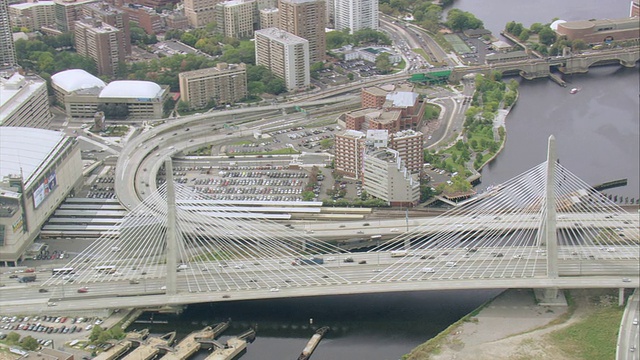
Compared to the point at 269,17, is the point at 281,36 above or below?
above

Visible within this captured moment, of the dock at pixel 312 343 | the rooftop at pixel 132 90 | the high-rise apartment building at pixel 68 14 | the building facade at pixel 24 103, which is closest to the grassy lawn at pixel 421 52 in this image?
the rooftop at pixel 132 90

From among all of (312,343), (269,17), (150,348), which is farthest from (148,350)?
(269,17)

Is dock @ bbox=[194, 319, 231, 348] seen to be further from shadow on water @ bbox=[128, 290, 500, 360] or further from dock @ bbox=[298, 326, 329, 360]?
dock @ bbox=[298, 326, 329, 360]

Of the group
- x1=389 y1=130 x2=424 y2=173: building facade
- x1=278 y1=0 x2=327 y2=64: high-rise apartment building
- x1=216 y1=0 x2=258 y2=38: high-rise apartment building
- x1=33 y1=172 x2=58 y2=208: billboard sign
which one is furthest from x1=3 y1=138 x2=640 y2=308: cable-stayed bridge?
x1=216 y1=0 x2=258 y2=38: high-rise apartment building

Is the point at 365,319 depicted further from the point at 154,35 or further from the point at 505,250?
the point at 154,35

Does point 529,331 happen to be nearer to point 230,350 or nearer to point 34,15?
point 230,350

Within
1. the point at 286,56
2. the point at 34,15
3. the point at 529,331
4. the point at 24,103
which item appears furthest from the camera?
the point at 34,15
